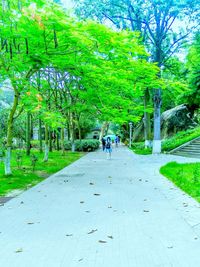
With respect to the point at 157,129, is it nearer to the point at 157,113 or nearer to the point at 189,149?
the point at 157,113

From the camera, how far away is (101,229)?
515cm

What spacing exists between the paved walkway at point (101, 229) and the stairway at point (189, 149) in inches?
563

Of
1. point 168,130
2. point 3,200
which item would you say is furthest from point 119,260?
point 168,130

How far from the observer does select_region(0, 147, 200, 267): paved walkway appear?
3.91 meters

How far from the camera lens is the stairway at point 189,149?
22261 millimetres

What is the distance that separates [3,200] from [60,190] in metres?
1.87

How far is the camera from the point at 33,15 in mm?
8562

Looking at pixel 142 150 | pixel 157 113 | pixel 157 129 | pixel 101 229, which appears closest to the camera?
pixel 101 229

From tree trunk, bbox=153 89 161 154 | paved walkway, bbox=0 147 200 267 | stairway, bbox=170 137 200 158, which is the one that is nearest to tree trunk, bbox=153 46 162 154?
tree trunk, bbox=153 89 161 154

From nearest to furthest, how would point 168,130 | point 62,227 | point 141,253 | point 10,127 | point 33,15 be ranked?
point 141,253 → point 62,227 → point 33,15 → point 10,127 → point 168,130

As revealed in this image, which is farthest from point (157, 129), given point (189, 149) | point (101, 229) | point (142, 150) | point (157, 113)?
point (101, 229)

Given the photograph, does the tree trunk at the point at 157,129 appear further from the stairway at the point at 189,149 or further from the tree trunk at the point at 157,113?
the stairway at the point at 189,149

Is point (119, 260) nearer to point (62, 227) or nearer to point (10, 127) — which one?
point (62, 227)

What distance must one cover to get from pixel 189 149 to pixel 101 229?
20.1 meters
